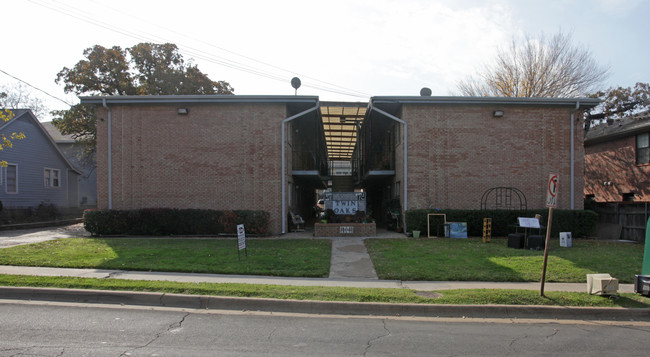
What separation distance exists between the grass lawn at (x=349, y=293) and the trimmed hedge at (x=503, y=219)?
Result: 8865 mm

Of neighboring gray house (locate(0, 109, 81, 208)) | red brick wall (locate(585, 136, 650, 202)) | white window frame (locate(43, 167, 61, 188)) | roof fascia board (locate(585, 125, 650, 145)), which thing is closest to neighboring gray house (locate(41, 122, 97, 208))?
neighboring gray house (locate(0, 109, 81, 208))

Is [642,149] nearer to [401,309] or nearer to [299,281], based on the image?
[401,309]

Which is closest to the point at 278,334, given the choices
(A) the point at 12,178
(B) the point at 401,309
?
(B) the point at 401,309

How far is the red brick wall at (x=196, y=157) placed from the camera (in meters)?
17.6

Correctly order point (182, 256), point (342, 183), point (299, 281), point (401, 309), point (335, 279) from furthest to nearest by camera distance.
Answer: point (342, 183) < point (182, 256) < point (335, 279) < point (299, 281) < point (401, 309)

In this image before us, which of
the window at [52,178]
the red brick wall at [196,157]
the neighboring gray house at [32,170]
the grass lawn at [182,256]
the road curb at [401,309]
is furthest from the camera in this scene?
the window at [52,178]

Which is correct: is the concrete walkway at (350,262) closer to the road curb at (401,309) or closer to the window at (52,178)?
the road curb at (401,309)

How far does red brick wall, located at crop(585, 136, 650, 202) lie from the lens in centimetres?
2072

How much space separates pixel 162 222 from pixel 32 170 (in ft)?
49.4

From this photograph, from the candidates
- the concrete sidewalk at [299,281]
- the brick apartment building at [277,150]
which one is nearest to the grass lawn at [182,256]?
the concrete sidewalk at [299,281]

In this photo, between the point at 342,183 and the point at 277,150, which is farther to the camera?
the point at 342,183

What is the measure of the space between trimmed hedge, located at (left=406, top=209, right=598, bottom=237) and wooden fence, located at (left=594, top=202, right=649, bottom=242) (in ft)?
5.11

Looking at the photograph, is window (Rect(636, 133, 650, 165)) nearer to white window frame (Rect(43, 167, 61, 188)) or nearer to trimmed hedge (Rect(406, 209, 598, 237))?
trimmed hedge (Rect(406, 209, 598, 237))

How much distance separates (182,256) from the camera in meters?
11.5
